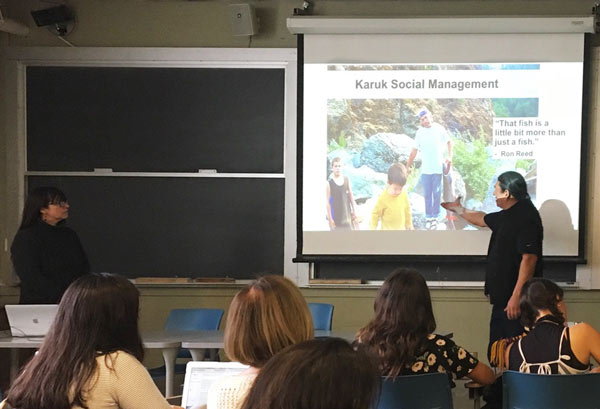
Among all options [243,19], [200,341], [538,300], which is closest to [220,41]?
[243,19]

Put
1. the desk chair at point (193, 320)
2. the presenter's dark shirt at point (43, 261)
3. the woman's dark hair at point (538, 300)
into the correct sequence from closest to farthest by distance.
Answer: the woman's dark hair at point (538, 300), the presenter's dark shirt at point (43, 261), the desk chair at point (193, 320)

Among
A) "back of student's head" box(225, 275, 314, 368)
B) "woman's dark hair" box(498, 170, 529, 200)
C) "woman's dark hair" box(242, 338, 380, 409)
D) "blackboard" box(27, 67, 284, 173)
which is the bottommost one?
"back of student's head" box(225, 275, 314, 368)

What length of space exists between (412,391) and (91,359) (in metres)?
1.36

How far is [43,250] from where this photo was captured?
5320 millimetres

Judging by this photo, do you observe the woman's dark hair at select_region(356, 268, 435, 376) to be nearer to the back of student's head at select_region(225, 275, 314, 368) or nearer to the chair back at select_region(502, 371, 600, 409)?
the chair back at select_region(502, 371, 600, 409)

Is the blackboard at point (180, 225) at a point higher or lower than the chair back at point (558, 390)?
higher

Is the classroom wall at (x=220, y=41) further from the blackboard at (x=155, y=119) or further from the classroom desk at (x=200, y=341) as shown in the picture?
the classroom desk at (x=200, y=341)

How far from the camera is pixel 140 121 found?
7.00 metres

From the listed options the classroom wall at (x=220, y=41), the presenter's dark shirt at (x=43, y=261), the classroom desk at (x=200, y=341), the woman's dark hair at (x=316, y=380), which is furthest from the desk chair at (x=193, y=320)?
the woman's dark hair at (x=316, y=380)

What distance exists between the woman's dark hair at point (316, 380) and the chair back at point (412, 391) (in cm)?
199

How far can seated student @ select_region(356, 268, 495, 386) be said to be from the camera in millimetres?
3443

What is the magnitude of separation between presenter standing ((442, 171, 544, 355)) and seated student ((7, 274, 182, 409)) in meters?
3.53

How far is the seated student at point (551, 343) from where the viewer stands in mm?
3602

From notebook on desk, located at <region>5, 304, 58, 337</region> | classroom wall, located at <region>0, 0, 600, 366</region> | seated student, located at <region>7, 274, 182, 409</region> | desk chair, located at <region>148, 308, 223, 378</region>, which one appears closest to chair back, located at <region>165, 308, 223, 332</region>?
desk chair, located at <region>148, 308, 223, 378</region>
